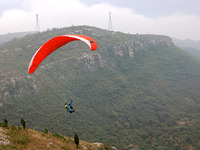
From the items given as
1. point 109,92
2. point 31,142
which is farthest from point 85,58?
point 31,142

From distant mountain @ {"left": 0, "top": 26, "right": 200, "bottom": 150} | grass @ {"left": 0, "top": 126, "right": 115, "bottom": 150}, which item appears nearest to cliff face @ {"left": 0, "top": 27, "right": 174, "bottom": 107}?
distant mountain @ {"left": 0, "top": 26, "right": 200, "bottom": 150}

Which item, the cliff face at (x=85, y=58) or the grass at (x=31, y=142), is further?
the cliff face at (x=85, y=58)

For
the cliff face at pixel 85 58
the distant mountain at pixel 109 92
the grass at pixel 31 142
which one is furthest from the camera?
the cliff face at pixel 85 58

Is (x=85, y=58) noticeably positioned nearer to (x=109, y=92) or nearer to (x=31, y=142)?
(x=109, y=92)

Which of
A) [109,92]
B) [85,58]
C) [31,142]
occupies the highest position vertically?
[85,58]

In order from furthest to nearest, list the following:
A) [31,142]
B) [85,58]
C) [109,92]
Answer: [85,58] → [109,92] → [31,142]

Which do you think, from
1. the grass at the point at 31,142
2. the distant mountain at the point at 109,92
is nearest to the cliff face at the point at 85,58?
the distant mountain at the point at 109,92

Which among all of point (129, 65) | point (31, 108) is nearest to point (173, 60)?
point (129, 65)

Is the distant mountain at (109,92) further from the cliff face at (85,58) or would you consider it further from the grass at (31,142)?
the grass at (31,142)

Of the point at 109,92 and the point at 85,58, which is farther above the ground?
the point at 85,58

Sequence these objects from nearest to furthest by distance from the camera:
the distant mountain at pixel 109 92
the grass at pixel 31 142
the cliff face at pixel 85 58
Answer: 1. the grass at pixel 31 142
2. the distant mountain at pixel 109 92
3. the cliff face at pixel 85 58
